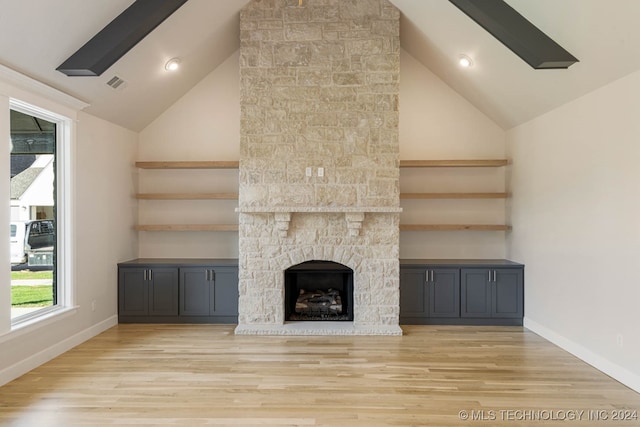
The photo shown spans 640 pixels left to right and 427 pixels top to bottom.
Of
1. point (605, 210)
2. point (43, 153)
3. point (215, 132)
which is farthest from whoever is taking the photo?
point (215, 132)

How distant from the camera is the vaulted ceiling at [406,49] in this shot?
10.1ft

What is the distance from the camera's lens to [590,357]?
3.80m

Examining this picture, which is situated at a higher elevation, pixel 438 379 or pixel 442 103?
pixel 442 103

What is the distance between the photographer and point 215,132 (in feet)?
18.9

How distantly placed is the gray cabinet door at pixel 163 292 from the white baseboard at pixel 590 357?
4.46m

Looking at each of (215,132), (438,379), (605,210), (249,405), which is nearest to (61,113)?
(215,132)

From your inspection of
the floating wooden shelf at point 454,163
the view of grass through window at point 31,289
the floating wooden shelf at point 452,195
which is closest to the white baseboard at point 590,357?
the floating wooden shelf at point 452,195

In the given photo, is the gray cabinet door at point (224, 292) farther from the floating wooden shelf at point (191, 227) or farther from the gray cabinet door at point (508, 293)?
the gray cabinet door at point (508, 293)

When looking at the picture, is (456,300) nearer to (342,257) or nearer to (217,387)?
(342,257)

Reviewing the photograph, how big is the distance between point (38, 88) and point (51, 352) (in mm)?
2511

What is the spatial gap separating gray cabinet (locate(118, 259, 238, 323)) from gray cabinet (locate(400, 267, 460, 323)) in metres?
2.20

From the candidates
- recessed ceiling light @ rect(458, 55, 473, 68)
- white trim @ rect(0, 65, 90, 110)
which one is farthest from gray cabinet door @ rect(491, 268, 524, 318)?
white trim @ rect(0, 65, 90, 110)

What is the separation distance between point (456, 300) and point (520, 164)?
1940 millimetres

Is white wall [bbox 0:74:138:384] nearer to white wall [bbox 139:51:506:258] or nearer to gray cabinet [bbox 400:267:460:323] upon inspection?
white wall [bbox 139:51:506:258]
